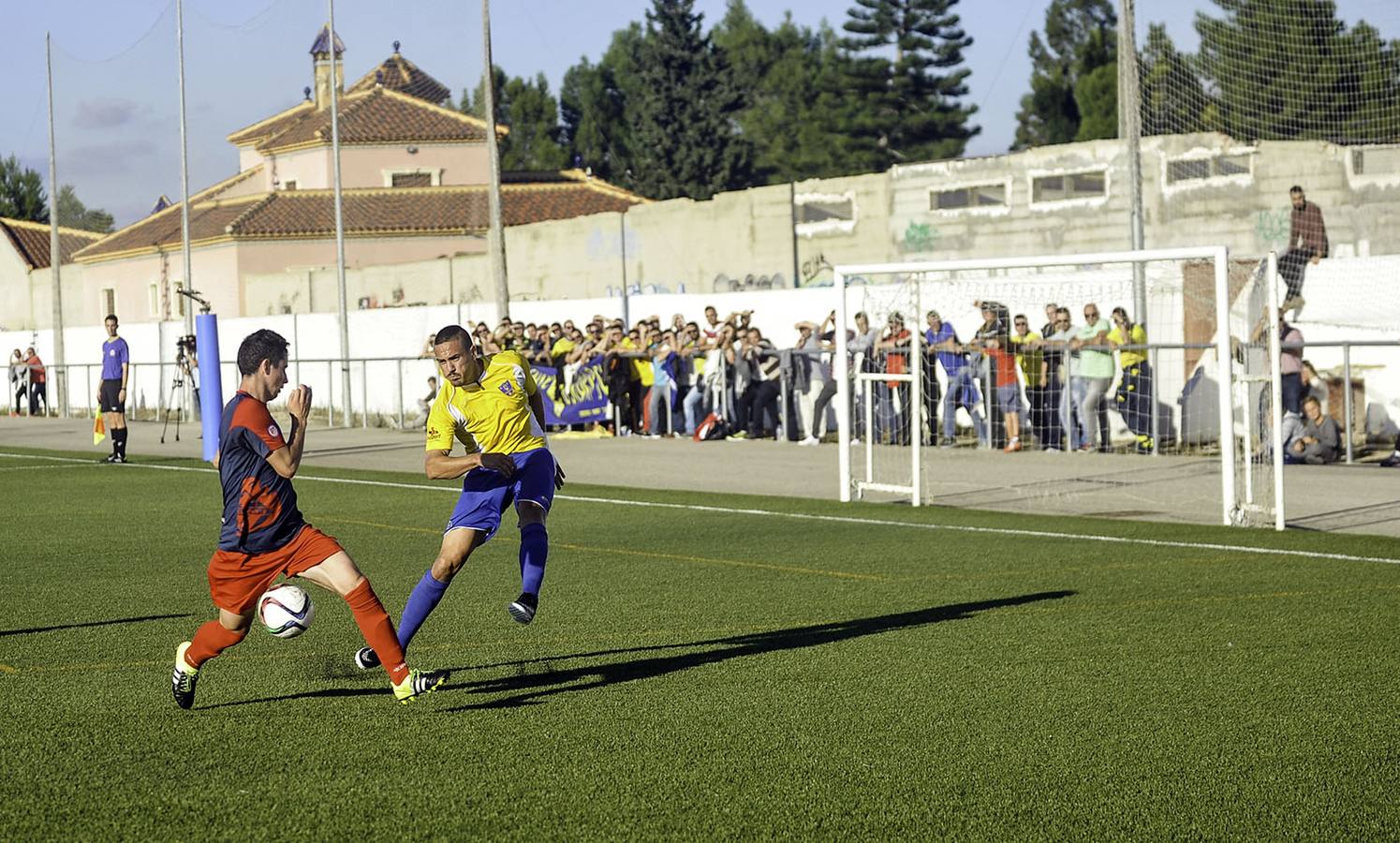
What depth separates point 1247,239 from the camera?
3122 cm

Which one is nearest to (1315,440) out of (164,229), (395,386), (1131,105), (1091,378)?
(1091,378)

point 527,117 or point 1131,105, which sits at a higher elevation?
point 527,117

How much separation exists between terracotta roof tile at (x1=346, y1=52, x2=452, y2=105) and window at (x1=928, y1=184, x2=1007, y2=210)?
47.4 m

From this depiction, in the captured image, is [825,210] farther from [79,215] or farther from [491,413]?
[79,215]

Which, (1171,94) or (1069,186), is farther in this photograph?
(1069,186)

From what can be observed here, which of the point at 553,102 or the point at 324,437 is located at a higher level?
the point at 553,102

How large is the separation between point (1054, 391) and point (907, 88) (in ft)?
212

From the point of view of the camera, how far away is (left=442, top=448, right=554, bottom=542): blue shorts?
8531mm

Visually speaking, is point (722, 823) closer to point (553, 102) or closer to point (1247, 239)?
point (1247, 239)

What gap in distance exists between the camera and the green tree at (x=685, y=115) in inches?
3551

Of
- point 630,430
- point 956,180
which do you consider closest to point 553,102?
point 956,180

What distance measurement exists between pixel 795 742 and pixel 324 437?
25.3 metres

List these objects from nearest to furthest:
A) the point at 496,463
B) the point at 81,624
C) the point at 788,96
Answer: the point at 496,463 < the point at 81,624 < the point at 788,96

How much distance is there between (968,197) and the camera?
3619cm
